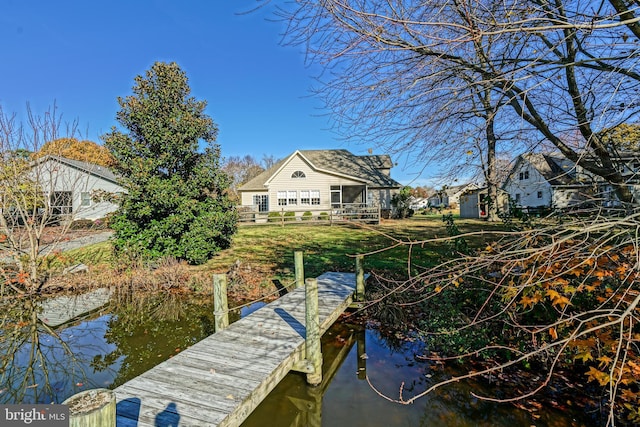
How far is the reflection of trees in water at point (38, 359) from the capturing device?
4852mm

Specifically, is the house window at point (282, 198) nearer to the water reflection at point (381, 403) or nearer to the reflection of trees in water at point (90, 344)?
the reflection of trees in water at point (90, 344)

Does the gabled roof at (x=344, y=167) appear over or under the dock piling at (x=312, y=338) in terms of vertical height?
over

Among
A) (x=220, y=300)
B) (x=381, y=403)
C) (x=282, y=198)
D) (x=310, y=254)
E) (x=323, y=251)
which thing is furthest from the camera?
(x=282, y=198)

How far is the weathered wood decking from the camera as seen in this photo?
3.22 meters

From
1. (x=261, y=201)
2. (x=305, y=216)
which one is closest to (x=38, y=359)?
(x=305, y=216)

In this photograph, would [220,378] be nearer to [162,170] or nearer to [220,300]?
[220,300]

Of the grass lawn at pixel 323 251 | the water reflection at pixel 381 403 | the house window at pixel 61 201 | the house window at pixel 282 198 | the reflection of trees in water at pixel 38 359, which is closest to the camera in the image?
the water reflection at pixel 381 403

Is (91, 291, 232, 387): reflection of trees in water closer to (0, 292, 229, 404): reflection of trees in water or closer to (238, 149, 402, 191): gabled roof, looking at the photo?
(0, 292, 229, 404): reflection of trees in water

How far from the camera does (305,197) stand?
26266 millimetres

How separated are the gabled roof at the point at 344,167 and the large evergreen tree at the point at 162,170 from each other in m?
14.9

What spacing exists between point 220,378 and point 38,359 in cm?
435
